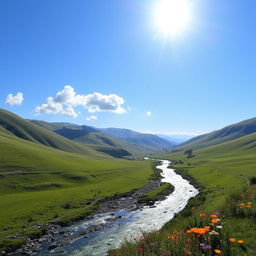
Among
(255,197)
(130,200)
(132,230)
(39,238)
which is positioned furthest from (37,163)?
(255,197)

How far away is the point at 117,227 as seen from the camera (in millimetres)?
46281

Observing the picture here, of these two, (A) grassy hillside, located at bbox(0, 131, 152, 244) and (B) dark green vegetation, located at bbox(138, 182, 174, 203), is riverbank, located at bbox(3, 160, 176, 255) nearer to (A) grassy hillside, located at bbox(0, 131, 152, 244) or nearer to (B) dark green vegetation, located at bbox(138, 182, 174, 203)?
(A) grassy hillside, located at bbox(0, 131, 152, 244)

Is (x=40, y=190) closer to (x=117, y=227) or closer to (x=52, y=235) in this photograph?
(x=52, y=235)

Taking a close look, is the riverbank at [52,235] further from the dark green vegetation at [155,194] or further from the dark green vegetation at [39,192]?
the dark green vegetation at [155,194]

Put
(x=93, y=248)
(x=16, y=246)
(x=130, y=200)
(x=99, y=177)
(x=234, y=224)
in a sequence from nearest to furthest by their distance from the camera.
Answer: (x=234, y=224) < (x=93, y=248) < (x=16, y=246) < (x=130, y=200) < (x=99, y=177)

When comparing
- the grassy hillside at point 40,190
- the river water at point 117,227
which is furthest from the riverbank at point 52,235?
the grassy hillside at point 40,190

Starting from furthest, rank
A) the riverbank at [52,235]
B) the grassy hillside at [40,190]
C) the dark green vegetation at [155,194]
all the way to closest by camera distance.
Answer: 1. the dark green vegetation at [155,194]
2. the grassy hillside at [40,190]
3. the riverbank at [52,235]

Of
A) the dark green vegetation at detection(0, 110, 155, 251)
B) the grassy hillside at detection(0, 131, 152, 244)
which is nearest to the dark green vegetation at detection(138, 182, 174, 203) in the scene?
the dark green vegetation at detection(0, 110, 155, 251)

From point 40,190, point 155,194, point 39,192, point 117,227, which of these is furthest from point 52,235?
point 40,190

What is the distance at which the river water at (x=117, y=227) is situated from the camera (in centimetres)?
3556

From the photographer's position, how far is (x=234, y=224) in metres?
17.1

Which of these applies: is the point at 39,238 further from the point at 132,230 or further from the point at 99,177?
the point at 99,177

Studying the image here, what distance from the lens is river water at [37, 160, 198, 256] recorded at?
35.6m

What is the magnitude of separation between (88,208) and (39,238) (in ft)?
70.6
